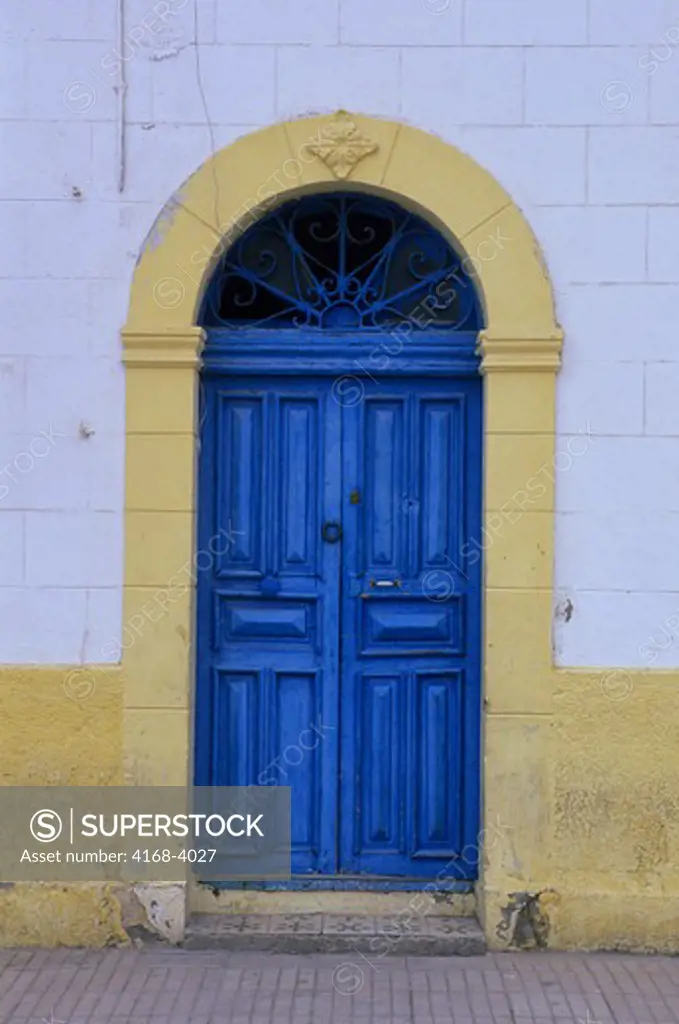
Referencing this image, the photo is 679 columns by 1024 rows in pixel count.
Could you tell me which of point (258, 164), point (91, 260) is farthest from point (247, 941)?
point (258, 164)

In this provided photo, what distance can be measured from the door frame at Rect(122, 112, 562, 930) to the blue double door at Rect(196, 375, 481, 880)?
0.80ft

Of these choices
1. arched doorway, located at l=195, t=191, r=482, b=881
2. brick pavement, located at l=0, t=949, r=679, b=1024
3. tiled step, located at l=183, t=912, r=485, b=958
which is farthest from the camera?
arched doorway, located at l=195, t=191, r=482, b=881

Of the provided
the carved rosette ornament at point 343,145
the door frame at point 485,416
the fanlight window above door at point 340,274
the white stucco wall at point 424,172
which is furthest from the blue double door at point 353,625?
the carved rosette ornament at point 343,145

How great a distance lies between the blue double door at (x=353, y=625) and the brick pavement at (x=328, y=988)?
56 cm

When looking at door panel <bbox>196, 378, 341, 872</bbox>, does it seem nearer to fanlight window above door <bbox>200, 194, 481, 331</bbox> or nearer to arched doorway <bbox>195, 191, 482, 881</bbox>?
arched doorway <bbox>195, 191, 482, 881</bbox>

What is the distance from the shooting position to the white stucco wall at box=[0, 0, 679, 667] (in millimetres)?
5363

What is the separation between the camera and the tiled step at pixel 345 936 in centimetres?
528

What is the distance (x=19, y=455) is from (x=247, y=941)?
7.62ft

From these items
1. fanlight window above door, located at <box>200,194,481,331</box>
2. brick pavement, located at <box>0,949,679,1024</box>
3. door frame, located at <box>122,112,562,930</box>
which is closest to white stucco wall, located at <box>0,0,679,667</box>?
door frame, located at <box>122,112,562,930</box>

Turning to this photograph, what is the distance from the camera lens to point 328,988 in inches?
195

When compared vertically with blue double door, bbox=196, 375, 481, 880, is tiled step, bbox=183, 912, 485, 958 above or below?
below

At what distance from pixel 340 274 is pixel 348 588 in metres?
1.44

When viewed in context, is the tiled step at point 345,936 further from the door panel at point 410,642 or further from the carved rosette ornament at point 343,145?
the carved rosette ornament at point 343,145

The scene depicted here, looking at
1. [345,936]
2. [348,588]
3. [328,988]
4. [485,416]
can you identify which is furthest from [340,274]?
[328,988]
